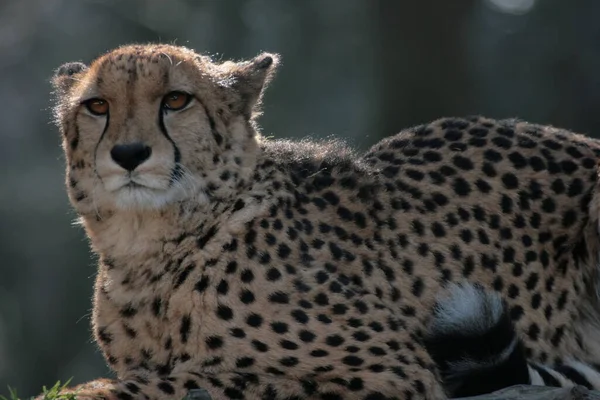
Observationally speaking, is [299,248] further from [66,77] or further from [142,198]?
[66,77]

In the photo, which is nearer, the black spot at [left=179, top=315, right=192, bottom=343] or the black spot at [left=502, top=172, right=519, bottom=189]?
the black spot at [left=179, top=315, right=192, bottom=343]

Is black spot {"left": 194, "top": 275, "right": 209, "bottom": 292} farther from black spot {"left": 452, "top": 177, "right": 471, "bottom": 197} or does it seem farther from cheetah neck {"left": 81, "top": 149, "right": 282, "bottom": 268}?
black spot {"left": 452, "top": 177, "right": 471, "bottom": 197}

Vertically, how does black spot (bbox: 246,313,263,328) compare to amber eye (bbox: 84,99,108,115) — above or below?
below

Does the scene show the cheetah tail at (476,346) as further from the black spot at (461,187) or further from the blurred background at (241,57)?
the blurred background at (241,57)

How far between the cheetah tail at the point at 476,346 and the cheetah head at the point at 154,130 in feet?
2.43

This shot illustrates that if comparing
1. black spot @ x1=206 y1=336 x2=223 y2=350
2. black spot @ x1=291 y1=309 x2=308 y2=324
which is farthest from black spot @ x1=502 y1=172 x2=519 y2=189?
black spot @ x1=206 y1=336 x2=223 y2=350

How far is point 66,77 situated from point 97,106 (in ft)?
1.14

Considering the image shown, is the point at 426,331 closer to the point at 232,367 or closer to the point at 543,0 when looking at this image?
the point at 232,367

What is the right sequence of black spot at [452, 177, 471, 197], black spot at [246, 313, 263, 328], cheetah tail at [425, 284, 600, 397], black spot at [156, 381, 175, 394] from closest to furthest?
black spot at [156, 381, 175, 394], black spot at [246, 313, 263, 328], cheetah tail at [425, 284, 600, 397], black spot at [452, 177, 471, 197]

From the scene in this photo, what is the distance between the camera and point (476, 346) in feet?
11.7

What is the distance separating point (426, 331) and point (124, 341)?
90cm

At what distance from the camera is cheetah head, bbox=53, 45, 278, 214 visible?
3.44 metres

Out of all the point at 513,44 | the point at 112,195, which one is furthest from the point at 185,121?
the point at 513,44

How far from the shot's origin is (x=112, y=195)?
3.49 meters
